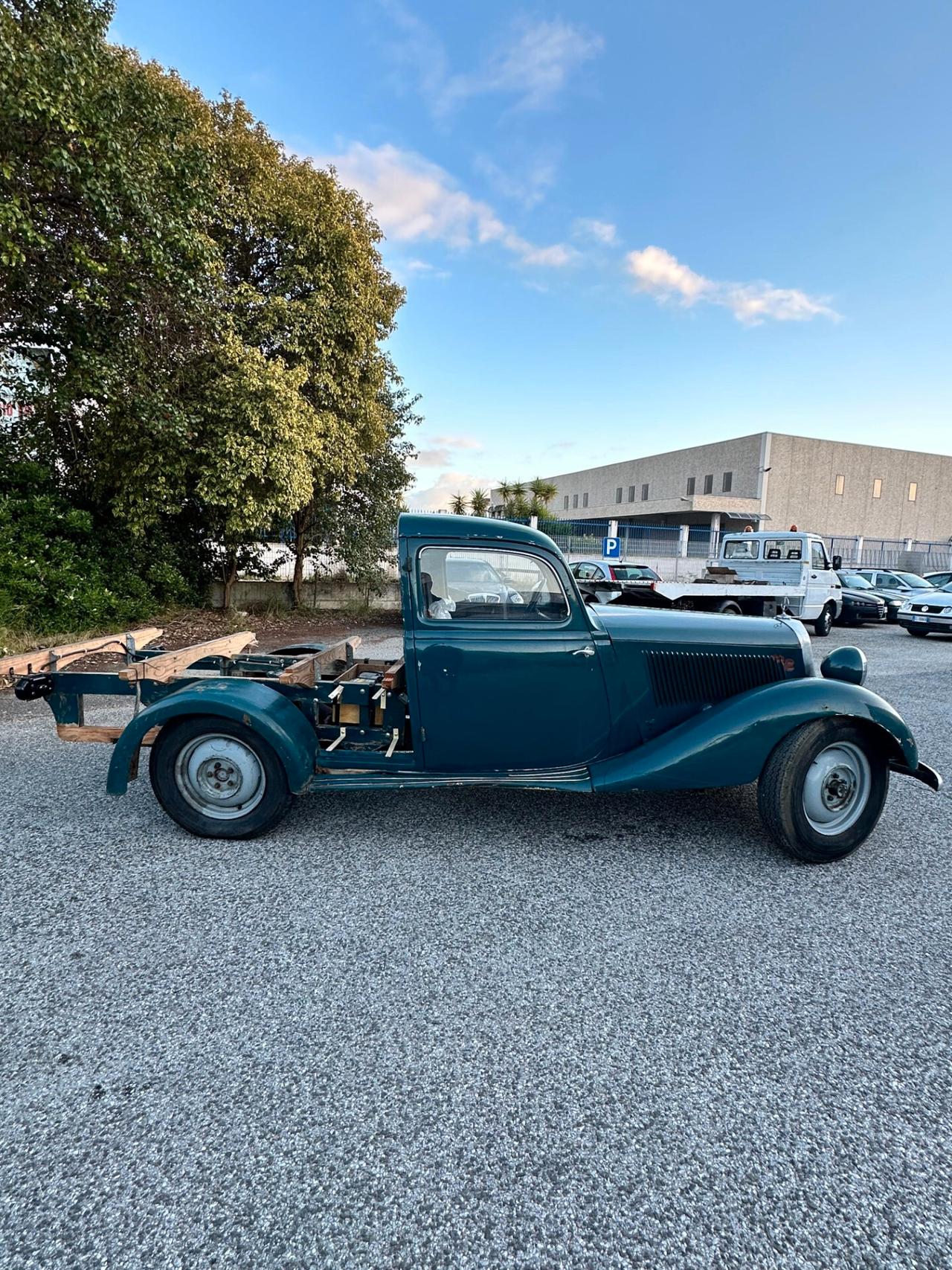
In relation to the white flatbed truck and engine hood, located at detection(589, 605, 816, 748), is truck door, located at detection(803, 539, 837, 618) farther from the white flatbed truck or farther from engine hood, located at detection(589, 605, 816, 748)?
engine hood, located at detection(589, 605, 816, 748)

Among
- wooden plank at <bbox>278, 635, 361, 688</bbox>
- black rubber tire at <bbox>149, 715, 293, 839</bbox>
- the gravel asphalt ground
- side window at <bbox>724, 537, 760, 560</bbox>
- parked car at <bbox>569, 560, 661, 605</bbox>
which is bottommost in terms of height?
the gravel asphalt ground

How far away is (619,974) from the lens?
252 centimetres

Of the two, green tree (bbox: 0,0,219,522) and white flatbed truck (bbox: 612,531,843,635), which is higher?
green tree (bbox: 0,0,219,522)

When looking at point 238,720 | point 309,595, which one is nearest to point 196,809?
point 238,720

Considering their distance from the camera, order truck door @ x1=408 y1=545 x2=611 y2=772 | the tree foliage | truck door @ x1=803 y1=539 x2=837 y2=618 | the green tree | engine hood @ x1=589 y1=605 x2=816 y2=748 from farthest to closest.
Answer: truck door @ x1=803 y1=539 x2=837 y2=618 → the tree foliage → the green tree → engine hood @ x1=589 y1=605 x2=816 y2=748 → truck door @ x1=408 y1=545 x2=611 y2=772

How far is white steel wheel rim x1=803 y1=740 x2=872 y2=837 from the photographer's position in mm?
3465

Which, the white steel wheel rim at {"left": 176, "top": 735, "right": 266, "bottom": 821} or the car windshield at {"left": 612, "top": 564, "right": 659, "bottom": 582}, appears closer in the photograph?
the white steel wheel rim at {"left": 176, "top": 735, "right": 266, "bottom": 821}

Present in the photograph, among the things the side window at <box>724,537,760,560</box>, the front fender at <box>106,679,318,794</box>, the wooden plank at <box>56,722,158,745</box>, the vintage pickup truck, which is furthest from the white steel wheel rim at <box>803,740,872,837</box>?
the side window at <box>724,537,760,560</box>

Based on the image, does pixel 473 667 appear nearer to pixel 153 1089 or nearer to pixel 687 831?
pixel 687 831

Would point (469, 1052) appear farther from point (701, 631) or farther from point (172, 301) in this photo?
point (172, 301)

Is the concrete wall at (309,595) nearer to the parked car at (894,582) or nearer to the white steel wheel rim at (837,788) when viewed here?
the white steel wheel rim at (837,788)

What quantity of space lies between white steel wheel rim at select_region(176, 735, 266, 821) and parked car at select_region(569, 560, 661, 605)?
878 centimetres

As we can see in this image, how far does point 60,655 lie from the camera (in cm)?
389

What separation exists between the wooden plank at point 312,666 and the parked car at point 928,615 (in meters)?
→ 14.0
